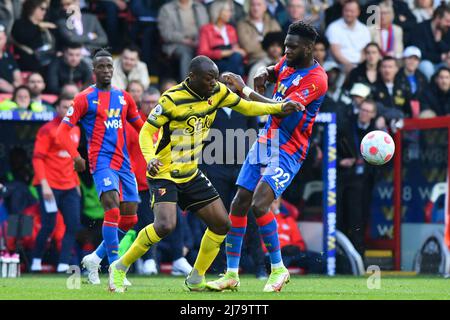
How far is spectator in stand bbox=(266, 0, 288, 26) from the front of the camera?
18391 millimetres

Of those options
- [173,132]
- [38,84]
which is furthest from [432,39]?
[173,132]

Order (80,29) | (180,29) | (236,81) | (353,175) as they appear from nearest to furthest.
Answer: (236,81) < (353,175) < (80,29) < (180,29)

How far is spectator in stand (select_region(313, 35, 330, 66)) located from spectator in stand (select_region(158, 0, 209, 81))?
5.73 ft

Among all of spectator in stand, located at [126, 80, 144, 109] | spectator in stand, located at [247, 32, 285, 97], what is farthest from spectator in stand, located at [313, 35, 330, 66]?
spectator in stand, located at [126, 80, 144, 109]

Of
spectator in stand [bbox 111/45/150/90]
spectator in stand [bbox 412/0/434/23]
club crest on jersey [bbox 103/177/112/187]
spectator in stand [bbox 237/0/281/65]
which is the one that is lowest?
club crest on jersey [bbox 103/177/112/187]

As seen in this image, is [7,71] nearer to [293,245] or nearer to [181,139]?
[293,245]

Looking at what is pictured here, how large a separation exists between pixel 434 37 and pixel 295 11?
270 cm

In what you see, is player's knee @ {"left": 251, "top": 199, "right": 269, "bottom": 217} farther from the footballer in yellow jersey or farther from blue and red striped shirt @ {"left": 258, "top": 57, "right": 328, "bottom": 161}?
blue and red striped shirt @ {"left": 258, "top": 57, "right": 328, "bottom": 161}

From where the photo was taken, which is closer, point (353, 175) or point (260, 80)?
point (260, 80)

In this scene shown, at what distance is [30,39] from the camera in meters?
16.2

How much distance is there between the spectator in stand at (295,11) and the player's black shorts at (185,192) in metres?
7.95

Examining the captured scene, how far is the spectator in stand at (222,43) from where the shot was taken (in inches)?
664

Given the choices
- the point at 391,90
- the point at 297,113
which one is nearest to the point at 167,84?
the point at 391,90

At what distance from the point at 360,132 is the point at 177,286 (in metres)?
5.58
